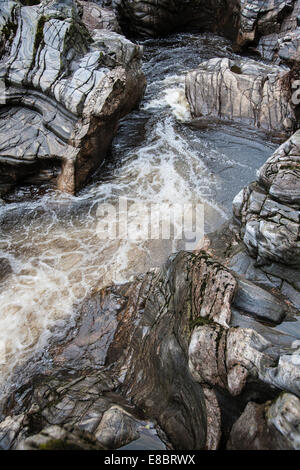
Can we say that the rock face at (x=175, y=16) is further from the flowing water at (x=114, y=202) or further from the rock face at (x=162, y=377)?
the rock face at (x=162, y=377)

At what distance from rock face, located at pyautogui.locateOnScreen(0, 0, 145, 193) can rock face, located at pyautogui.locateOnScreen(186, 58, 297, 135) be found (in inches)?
118

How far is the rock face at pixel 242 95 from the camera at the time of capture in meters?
9.05

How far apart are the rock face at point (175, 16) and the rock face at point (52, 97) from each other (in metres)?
7.67

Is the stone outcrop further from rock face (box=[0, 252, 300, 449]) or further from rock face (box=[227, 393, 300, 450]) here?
rock face (box=[227, 393, 300, 450])

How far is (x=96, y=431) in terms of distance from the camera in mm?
2957

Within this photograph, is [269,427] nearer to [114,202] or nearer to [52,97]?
[114,202]

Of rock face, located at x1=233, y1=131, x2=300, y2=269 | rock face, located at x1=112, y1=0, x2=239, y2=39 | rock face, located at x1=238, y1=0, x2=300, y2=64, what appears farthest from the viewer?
rock face, located at x1=112, y1=0, x2=239, y2=39

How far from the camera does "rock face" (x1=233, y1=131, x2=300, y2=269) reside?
176 inches

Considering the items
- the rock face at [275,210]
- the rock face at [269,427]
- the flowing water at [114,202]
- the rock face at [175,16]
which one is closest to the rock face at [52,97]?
the flowing water at [114,202]

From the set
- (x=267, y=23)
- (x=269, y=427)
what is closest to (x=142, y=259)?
(x=269, y=427)

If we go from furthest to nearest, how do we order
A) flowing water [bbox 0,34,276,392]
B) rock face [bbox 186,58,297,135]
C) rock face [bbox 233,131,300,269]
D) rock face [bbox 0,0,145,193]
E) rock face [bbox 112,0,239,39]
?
rock face [bbox 112,0,239,39] → rock face [bbox 186,58,297,135] → rock face [bbox 0,0,145,193] → flowing water [bbox 0,34,276,392] → rock face [bbox 233,131,300,269]

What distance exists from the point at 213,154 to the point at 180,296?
573 centimetres

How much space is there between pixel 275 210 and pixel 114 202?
13.0ft

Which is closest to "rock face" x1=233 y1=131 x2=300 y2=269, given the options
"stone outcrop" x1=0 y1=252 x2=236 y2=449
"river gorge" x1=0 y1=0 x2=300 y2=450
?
"river gorge" x1=0 y1=0 x2=300 y2=450
